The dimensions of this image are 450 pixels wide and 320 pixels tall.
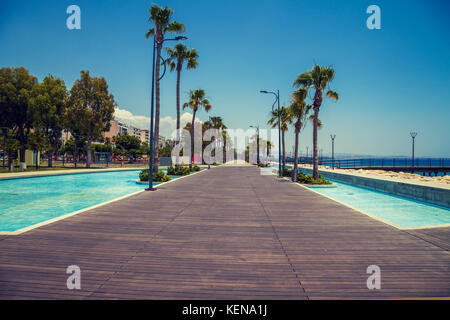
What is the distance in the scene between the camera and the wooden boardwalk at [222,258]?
3.91 m

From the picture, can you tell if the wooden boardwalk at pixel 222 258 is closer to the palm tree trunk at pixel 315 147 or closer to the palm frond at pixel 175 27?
the palm tree trunk at pixel 315 147

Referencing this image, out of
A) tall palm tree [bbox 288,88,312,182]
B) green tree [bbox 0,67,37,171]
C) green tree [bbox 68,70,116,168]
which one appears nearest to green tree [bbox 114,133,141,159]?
green tree [bbox 68,70,116,168]

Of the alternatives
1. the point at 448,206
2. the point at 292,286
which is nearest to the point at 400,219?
the point at 448,206

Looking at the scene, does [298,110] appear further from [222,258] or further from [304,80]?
[222,258]

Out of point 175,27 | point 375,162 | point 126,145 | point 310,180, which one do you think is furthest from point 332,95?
point 126,145

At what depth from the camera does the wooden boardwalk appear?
3.91 meters

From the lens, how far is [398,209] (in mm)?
13234

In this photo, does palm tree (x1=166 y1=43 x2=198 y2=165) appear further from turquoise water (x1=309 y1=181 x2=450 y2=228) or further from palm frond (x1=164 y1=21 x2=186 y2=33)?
turquoise water (x1=309 y1=181 x2=450 y2=228)

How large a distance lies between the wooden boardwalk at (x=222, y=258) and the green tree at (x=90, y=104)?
37.2m

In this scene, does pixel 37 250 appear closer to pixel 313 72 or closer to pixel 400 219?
pixel 400 219

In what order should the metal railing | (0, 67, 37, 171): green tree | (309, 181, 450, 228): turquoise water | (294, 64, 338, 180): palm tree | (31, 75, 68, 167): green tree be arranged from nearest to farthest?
(309, 181, 450, 228): turquoise water
(294, 64, 338, 180): palm tree
(0, 67, 37, 171): green tree
(31, 75, 68, 167): green tree
the metal railing

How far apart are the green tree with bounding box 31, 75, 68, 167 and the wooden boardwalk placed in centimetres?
3508
